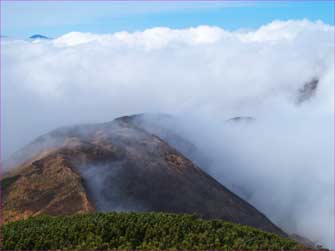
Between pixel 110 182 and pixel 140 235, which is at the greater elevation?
pixel 110 182

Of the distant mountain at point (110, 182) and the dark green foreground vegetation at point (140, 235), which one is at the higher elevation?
the distant mountain at point (110, 182)

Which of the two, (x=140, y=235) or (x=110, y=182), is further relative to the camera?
(x=110, y=182)

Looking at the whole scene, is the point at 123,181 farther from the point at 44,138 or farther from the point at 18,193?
the point at 44,138

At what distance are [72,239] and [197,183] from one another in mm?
78128

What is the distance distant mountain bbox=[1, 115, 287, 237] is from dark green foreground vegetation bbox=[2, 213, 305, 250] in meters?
49.1

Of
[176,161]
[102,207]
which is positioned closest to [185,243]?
[102,207]

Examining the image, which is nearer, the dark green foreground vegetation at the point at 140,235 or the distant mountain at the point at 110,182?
the dark green foreground vegetation at the point at 140,235

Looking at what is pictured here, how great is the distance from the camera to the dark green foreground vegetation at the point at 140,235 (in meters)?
27.1

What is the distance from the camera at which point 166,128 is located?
17438 cm

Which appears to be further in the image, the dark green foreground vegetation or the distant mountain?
the distant mountain

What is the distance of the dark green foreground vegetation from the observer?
2712cm

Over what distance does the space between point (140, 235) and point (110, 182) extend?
68.7m

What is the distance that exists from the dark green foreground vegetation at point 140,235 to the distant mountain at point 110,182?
161 ft

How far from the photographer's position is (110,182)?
96.6 meters
